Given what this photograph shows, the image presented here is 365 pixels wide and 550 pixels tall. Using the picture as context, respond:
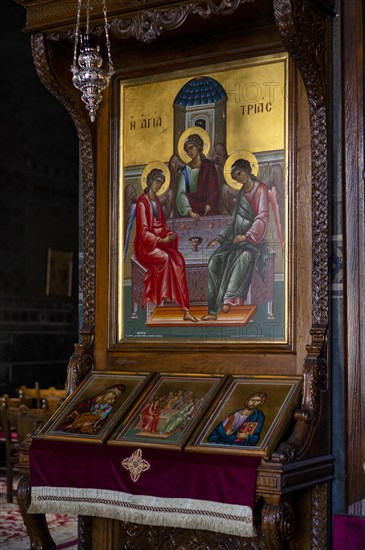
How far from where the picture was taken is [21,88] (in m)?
12.8

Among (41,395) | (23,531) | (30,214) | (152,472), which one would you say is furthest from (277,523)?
(30,214)

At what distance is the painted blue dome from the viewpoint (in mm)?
5000

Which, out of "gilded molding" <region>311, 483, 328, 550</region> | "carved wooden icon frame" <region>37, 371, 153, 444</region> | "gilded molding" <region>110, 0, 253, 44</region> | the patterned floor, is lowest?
the patterned floor

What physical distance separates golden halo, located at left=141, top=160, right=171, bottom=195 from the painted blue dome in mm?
342

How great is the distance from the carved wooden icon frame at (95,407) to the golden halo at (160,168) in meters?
1.02

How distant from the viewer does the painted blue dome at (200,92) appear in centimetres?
500

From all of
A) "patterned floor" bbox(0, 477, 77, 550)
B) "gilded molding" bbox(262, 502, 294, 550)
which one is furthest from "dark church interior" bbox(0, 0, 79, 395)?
"gilded molding" bbox(262, 502, 294, 550)

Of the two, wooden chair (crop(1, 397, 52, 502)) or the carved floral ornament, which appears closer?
the carved floral ornament

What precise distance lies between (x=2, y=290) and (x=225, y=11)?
8.36 meters

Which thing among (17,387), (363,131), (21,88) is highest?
(21,88)

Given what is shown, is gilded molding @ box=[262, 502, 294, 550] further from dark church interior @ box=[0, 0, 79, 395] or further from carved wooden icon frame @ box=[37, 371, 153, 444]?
dark church interior @ box=[0, 0, 79, 395]

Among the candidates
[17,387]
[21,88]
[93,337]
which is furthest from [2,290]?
[93,337]

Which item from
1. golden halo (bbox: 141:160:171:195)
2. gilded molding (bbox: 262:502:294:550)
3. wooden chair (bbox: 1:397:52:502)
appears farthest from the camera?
wooden chair (bbox: 1:397:52:502)

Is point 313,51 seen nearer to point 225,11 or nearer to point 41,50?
point 225,11
